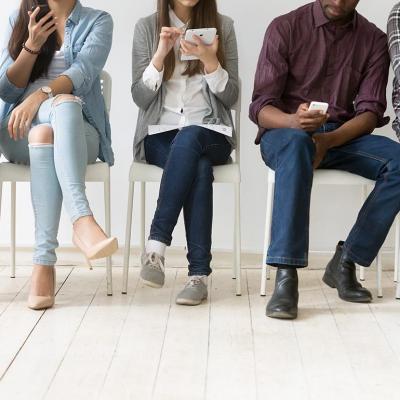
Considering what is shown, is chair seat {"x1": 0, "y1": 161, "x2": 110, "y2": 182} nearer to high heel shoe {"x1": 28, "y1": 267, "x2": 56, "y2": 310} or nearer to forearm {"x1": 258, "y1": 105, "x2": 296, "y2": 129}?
high heel shoe {"x1": 28, "y1": 267, "x2": 56, "y2": 310}

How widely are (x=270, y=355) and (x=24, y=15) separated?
1.48 metres

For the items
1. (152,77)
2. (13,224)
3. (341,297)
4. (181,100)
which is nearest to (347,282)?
(341,297)

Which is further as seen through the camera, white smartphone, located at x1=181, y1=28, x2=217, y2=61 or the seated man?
white smartphone, located at x1=181, y1=28, x2=217, y2=61

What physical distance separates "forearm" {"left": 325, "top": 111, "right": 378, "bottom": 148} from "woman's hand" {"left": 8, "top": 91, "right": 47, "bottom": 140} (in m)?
0.99

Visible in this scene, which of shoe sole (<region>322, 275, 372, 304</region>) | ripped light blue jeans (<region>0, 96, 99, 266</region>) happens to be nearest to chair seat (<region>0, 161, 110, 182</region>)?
ripped light blue jeans (<region>0, 96, 99, 266</region>)

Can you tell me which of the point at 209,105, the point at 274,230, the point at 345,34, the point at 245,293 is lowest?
the point at 245,293

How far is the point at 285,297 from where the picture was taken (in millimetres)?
2729

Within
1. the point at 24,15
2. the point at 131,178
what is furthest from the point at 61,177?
the point at 24,15

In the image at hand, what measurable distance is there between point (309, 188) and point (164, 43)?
72cm

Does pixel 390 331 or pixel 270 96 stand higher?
pixel 270 96

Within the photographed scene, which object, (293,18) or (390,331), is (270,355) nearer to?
(390,331)

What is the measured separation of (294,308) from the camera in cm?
271

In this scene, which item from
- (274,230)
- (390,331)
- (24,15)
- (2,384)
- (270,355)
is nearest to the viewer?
(2,384)

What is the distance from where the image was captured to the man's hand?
2842 millimetres
